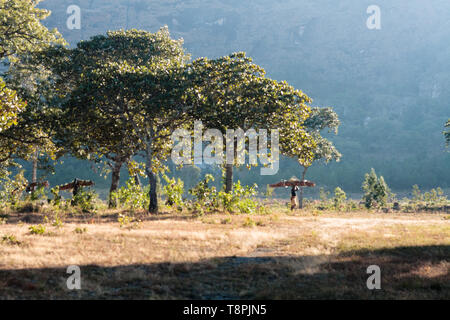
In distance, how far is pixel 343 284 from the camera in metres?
8.79

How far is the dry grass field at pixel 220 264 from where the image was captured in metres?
8.19

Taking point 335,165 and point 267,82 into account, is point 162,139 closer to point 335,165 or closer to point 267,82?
point 267,82

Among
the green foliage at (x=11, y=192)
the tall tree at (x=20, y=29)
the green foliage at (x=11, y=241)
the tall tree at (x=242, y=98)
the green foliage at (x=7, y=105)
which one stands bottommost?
the green foliage at (x=11, y=241)

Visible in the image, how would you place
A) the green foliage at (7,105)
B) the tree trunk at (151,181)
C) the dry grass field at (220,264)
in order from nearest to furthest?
1. the dry grass field at (220,264)
2. the green foliage at (7,105)
3. the tree trunk at (151,181)

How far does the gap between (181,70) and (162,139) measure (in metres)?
6.29

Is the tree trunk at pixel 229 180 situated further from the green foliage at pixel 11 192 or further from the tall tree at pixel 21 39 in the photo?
the green foliage at pixel 11 192

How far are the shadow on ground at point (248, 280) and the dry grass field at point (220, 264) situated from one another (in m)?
0.02

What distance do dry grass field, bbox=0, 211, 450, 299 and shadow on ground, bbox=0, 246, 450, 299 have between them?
0.07 ft

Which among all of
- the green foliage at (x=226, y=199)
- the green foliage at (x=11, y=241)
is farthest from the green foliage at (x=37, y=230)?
the green foliage at (x=226, y=199)

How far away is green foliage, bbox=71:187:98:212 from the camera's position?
2569 cm

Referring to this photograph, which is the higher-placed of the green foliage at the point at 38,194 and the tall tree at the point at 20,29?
the tall tree at the point at 20,29

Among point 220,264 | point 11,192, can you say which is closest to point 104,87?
point 11,192

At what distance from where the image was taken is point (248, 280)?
30.5ft

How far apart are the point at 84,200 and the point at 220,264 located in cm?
1795
